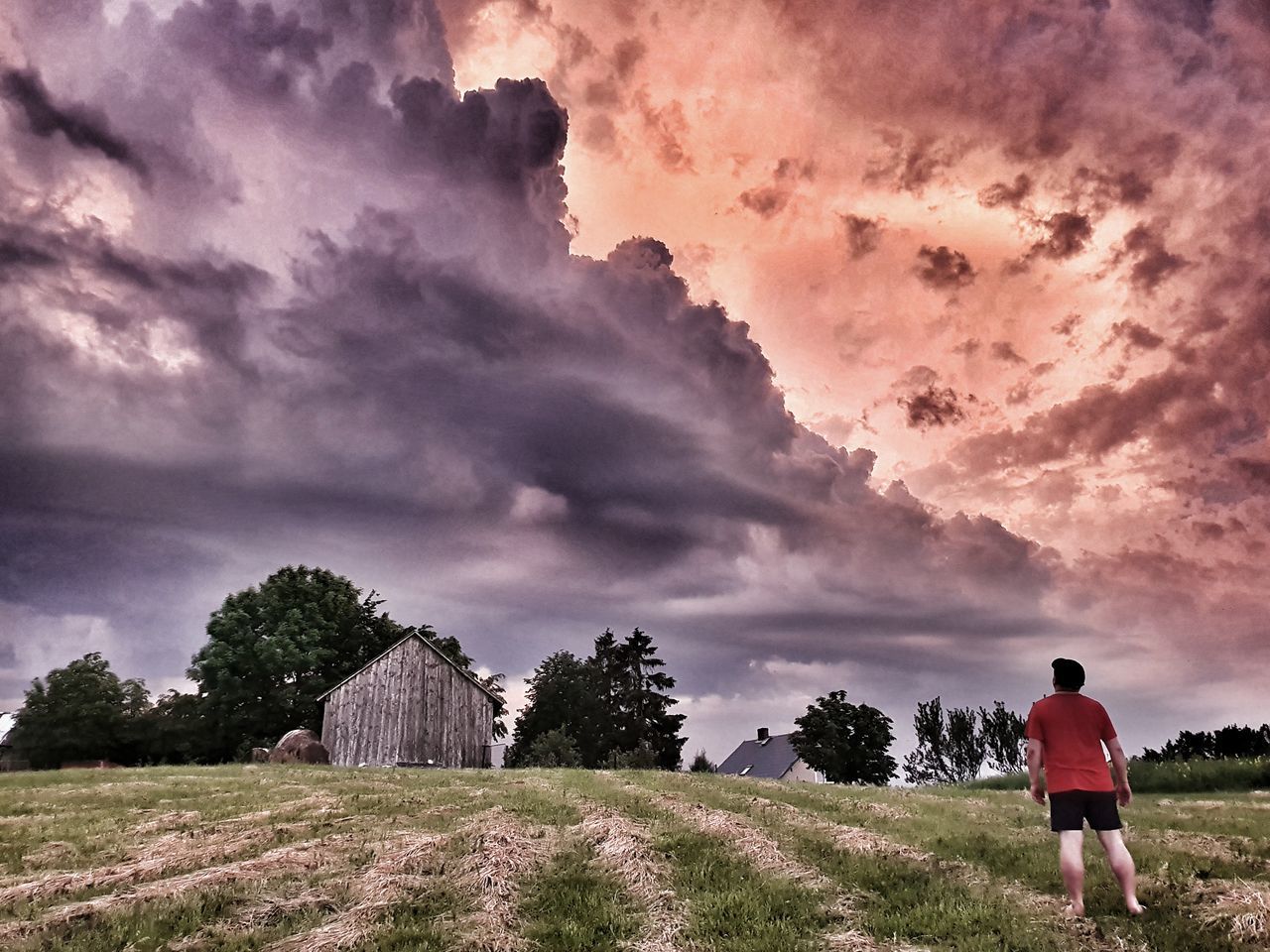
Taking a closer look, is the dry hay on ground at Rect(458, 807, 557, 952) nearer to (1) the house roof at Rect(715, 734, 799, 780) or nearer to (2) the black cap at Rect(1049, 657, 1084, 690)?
(2) the black cap at Rect(1049, 657, 1084, 690)

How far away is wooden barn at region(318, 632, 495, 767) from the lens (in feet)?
160

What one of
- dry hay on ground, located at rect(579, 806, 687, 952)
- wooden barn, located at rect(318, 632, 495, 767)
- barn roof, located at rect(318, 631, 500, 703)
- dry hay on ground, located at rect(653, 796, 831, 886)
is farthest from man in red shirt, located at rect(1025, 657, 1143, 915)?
barn roof, located at rect(318, 631, 500, 703)

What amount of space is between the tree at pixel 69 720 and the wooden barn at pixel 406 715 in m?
27.9

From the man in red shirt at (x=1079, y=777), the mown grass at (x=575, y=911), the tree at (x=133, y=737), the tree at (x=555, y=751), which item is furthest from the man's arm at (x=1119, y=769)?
the tree at (x=133, y=737)

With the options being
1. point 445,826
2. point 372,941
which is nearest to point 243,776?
point 445,826

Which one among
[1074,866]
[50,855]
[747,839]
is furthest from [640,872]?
[50,855]

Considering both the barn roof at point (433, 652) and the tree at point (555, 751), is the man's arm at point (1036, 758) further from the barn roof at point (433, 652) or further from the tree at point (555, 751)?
the tree at point (555, 751)

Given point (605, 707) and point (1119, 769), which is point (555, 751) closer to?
point (605, 707)

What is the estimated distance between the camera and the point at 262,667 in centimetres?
5884

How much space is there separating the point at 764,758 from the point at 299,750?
51880 millimetres

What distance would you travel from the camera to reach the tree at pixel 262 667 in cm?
5825

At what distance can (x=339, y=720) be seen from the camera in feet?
161

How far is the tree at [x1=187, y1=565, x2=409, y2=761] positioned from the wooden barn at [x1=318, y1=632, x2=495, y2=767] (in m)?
11.4

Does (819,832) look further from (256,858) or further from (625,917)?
(256,858)
